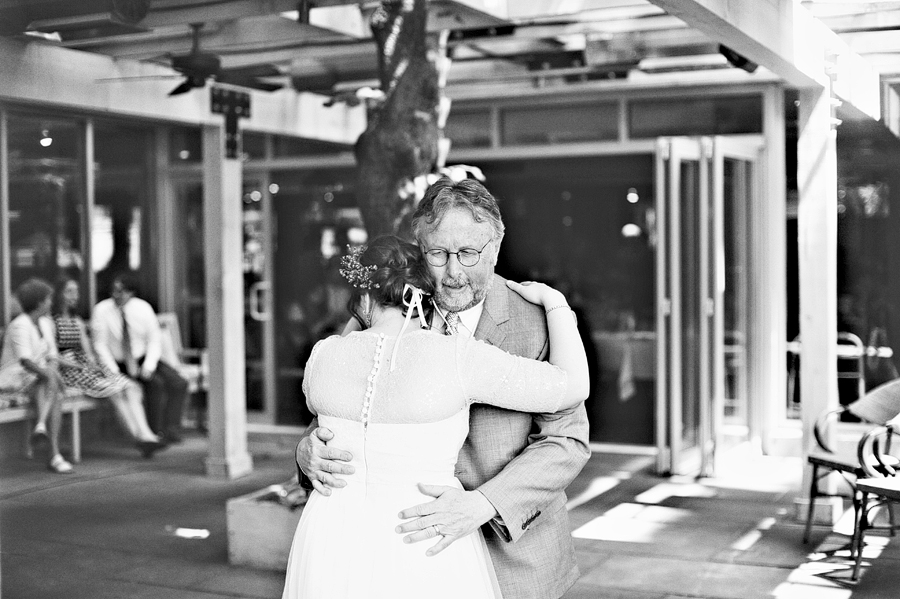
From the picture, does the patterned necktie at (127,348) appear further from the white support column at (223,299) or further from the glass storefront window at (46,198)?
the white support column at (223,299)

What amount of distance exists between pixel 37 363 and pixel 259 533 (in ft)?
11.8

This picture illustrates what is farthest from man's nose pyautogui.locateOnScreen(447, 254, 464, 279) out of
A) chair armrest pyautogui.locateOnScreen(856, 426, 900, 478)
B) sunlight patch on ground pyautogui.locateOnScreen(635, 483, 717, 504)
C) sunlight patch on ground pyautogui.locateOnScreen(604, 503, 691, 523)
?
sunlight patch on ground pyautogui.locateOnScreen(635, 483, 717, 504)

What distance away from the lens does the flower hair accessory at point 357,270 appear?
2.42 meters

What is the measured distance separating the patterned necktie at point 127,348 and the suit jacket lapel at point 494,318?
717 centimetres

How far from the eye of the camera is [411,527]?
2281 mm

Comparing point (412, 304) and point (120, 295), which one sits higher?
point (412, 304)

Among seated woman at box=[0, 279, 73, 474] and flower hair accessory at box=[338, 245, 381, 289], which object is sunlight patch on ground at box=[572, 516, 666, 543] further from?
seated woman at box=[0, 279, 73, 474]

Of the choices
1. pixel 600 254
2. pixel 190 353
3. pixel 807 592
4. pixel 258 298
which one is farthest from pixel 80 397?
pixel 807 592

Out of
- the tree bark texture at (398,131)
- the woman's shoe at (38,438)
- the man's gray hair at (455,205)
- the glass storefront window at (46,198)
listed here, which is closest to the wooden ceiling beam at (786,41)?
the tree bark texture at (398,131)

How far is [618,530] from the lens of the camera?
638 centimetres

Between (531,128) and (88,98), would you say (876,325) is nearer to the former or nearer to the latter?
(531,128)

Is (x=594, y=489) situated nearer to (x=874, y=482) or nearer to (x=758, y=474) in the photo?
(x=758, y=474)

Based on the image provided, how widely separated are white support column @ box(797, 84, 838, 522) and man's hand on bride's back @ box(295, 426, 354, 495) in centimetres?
467

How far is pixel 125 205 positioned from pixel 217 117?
2.72 m
